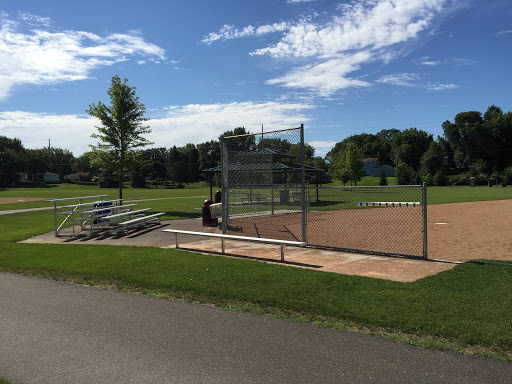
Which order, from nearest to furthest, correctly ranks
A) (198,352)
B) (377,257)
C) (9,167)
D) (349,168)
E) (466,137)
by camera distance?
(198,352) → (377,257) → (349,168) → (9,167) → (466,137)

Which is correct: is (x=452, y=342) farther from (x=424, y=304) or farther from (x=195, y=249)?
(x=195, y=249)

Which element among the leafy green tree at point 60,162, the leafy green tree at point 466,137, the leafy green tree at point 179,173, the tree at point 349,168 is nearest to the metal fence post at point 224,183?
the tree at point 349,168

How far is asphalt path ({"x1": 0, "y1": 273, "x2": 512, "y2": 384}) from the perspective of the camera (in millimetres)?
3451

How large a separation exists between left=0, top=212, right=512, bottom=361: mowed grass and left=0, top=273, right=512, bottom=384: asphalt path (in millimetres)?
392

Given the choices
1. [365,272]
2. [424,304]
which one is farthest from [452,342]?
[365,272]

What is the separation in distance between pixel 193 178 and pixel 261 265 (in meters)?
107

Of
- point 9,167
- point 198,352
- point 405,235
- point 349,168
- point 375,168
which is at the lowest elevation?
point 405,235

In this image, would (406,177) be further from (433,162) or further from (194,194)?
(194,194)

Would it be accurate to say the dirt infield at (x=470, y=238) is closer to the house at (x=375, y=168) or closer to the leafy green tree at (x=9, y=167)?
the leafy green tree at (x=9, y=167)

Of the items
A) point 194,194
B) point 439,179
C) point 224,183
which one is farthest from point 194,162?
point 224,183

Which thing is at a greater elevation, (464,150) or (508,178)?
(464,150)

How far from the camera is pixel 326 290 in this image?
5.97 meters

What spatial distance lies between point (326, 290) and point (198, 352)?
8.53 feet

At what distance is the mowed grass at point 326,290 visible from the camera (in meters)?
4.39
